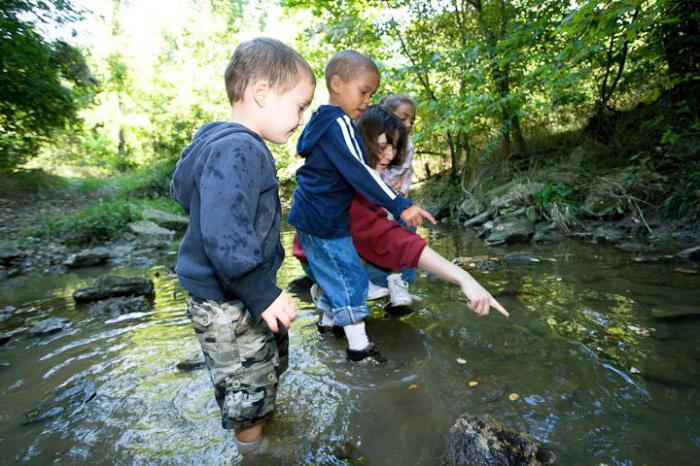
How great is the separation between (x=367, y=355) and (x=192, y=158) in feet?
4.67

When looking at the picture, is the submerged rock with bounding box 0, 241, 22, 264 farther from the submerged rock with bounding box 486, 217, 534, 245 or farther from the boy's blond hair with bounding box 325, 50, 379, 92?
the submerged rock with bounding box 486, 217, 534, 245

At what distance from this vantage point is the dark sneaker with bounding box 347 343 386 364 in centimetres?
229

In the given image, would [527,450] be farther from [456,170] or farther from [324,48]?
[324,48]

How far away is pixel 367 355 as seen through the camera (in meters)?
2.30

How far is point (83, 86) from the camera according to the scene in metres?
7.55

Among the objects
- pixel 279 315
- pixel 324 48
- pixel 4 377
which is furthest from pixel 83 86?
pixel 279 315

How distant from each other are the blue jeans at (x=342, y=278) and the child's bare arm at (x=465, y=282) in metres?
0.39

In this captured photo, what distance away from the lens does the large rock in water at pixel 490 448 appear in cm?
140

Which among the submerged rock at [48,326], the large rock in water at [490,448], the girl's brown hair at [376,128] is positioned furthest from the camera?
the submerged rock at [48,326]

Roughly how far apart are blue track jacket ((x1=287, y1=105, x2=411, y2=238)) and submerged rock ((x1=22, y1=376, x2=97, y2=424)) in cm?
139

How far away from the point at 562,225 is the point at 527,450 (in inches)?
185

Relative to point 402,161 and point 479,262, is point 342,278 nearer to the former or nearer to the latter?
point 402,161

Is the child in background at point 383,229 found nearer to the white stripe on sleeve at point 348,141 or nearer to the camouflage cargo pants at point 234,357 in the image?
the white stripe on sleeve at point 348,141

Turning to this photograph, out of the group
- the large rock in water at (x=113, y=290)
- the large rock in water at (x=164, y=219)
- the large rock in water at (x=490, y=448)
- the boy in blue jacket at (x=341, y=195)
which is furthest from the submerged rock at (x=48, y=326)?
the large rock in water at (x=164, y=219)
